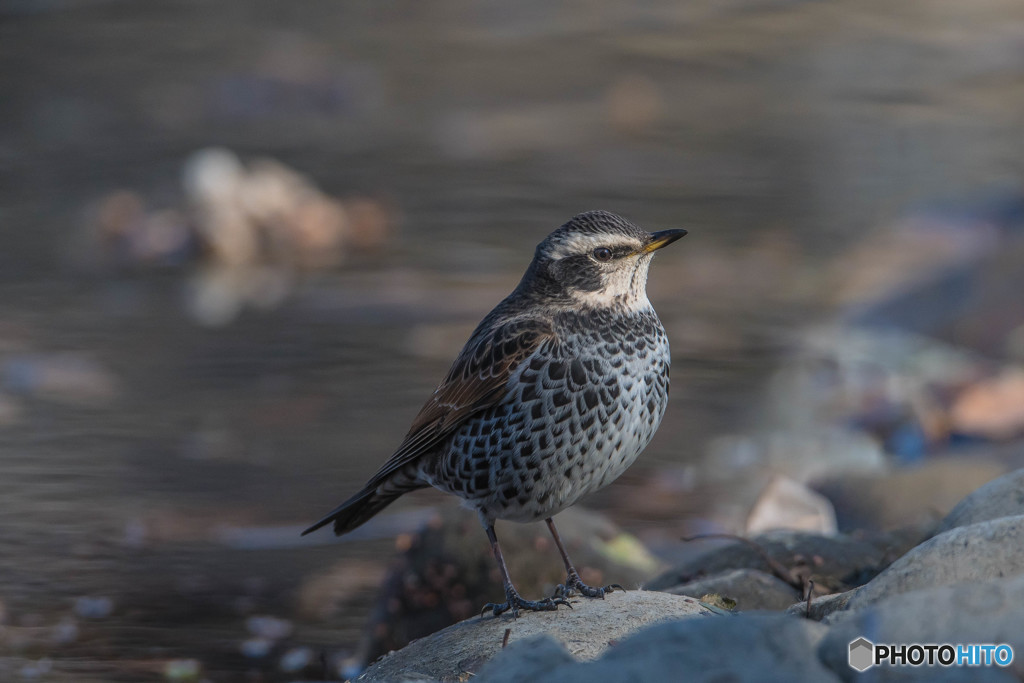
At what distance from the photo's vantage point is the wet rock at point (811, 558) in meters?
5.79

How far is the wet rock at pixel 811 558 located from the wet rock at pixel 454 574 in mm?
481

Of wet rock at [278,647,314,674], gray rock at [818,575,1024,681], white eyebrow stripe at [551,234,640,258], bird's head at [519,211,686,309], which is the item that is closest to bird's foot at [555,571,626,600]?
bird's head at [519,211,686,309]

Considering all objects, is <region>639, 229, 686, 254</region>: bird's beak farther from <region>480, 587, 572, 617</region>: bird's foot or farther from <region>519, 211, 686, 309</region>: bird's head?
<region>480, 587, 572, 617</region>: bird's foot

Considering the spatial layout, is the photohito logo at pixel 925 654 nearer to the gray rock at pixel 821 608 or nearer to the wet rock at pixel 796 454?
the gray rock at pixel 821 608

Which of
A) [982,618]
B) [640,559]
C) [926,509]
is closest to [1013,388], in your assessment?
[926,509]

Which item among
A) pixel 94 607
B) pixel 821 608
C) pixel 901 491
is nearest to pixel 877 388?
pixel 901 491

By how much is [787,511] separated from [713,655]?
13.8ft

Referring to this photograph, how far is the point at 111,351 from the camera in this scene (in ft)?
35.0

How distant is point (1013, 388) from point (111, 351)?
21.7 ft

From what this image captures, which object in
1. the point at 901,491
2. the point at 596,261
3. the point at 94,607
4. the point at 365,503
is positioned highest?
the point at 596,261

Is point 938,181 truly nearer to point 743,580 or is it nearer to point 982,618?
point 743,580

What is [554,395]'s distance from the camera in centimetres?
505

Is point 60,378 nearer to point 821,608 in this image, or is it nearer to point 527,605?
point 527,605

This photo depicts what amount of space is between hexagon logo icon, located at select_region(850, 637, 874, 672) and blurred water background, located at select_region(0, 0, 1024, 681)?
352 centimetres
